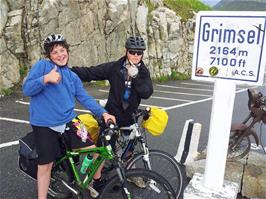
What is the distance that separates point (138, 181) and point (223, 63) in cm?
139

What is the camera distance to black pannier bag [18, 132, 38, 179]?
3.42 metres

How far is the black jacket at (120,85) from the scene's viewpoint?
12.8ft

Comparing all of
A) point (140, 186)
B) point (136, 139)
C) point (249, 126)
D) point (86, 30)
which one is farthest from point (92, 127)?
point (86, 30)

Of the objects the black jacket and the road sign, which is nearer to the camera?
the road sign

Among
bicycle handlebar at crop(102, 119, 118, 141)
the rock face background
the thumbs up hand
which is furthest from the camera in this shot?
the rock face background

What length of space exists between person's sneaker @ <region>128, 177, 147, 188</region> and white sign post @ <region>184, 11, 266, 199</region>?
585 millimetres

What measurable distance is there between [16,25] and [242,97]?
8996mm

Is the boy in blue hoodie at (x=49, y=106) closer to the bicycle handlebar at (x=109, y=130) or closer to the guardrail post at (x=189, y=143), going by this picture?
the bicycle handlebar at (x=109, y=130)

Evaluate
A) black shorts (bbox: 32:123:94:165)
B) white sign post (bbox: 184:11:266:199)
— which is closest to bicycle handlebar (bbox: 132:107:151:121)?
black shorts (bbox: 32:123:94:165)

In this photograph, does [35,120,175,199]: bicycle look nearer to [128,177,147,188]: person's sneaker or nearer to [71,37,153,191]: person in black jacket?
[128,177,147,188]: person's sneaker

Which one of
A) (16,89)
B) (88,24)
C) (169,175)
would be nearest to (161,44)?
(88,24)

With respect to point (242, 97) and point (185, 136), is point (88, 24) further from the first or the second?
point (185, 136)

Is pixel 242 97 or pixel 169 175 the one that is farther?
pixel 242 97

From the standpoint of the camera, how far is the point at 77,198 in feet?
11.7
